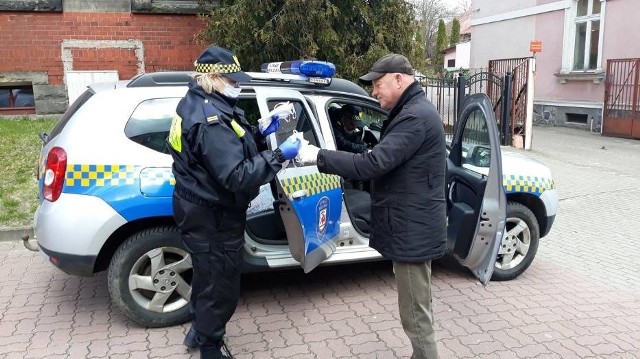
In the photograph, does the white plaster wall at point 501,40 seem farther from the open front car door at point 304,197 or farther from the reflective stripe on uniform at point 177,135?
the reflective stripe on uniform at point 177,135

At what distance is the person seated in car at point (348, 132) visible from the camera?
17.5 feet

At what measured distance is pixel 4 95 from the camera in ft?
34.8

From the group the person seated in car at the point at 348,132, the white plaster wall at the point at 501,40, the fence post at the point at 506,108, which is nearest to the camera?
the person seated in car at the point at 348,132

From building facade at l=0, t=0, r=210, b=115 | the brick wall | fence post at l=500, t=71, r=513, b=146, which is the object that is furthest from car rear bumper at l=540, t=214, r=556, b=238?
the brick wall

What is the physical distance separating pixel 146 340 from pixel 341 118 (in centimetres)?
281

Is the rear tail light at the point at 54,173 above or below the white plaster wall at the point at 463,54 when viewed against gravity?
below

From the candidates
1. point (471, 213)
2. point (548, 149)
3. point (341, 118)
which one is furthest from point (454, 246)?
point (548, 149)

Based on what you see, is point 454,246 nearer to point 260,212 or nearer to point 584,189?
point 260,212

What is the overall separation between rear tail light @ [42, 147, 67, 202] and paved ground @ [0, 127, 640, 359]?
100 centimetres

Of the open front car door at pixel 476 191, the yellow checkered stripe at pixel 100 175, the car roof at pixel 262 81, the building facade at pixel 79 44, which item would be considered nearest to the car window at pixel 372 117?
the car roof at pixel 262 81

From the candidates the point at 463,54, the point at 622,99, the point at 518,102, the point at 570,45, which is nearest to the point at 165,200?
the point at 518,102

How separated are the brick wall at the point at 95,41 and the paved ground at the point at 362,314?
5708 mm

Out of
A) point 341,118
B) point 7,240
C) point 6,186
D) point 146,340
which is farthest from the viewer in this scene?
point 6,186

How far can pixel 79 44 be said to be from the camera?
1034 cm
